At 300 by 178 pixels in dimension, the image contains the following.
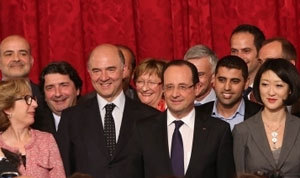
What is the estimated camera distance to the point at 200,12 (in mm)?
6672

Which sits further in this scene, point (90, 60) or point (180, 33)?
point (180, 33)

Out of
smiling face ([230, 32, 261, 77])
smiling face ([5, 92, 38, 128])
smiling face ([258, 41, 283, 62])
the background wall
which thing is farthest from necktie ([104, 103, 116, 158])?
the background wall

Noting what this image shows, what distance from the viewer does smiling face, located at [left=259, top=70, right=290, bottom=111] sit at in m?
4.67

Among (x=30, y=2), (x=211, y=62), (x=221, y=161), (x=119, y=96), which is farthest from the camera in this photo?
(x=30, y=2)

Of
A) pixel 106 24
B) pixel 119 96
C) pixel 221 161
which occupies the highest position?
pixel 106 24

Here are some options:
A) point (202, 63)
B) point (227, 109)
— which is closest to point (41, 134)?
point (227, 109)

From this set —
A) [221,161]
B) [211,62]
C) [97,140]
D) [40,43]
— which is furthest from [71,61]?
[221,161]

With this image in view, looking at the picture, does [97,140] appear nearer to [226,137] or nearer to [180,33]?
[226,137]

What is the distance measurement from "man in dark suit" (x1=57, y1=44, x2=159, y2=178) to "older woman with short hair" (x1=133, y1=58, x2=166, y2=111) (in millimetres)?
454

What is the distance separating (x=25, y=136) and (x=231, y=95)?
1.17 m

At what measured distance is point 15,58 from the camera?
5652 millimetres

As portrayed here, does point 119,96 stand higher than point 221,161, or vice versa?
point 119,96

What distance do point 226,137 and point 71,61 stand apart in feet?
7.73

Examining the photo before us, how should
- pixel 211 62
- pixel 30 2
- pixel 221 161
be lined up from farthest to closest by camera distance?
pixel 30 2, pixel 211 62, pixel 221 161
